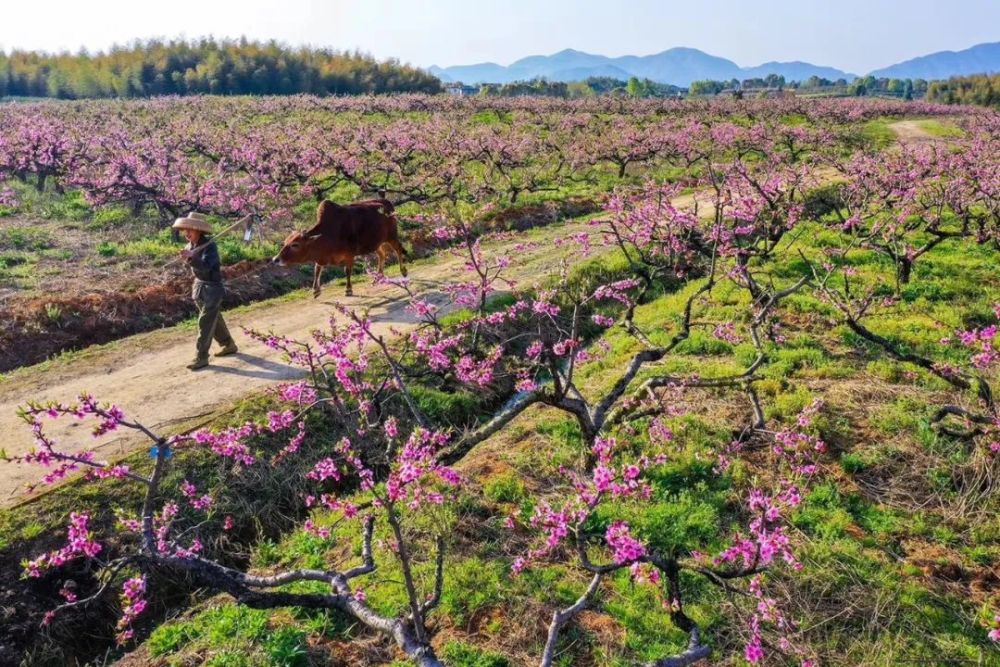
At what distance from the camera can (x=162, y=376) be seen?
11.6 m

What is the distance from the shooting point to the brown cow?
14055 mm

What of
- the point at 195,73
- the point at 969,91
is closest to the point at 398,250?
the point at 195,73

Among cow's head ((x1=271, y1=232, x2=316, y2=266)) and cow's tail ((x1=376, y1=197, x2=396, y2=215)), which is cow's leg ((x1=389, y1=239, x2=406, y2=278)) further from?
cow's head ((x1=271, y1=232, x2=316, y2=266))

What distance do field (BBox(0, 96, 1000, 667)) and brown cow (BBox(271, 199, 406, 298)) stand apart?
1160mm

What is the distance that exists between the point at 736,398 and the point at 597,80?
17963 centimetres

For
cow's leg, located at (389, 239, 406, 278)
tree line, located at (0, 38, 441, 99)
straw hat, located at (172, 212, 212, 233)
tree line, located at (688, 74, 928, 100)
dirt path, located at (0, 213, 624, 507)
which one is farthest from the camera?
tree line, located at (688, 74, 928, 100)

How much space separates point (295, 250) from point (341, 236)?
112 cm

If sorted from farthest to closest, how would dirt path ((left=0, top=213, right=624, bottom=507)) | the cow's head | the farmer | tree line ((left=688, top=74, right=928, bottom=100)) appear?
tree line ((left=688, top=74, right=928, bottom=100)) < the cow's head < the farmer < dirt path ((left=0, top=213, right=624, bottom=507))

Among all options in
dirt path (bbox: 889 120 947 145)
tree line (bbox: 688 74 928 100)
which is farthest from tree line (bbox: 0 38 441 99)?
tree line (bbox: 688 74 928 100)

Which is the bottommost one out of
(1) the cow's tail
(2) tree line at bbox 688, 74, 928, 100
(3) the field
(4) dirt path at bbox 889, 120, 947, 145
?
(3) the field

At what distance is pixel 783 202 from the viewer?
57.7 ft

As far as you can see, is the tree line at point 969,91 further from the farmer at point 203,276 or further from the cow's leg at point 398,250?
the farmer at point 203,276

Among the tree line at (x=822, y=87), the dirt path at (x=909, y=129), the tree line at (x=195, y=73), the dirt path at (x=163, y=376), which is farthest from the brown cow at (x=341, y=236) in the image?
the tree line at (x=822, y=87)

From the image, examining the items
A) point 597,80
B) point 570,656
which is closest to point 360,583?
point 570,656
